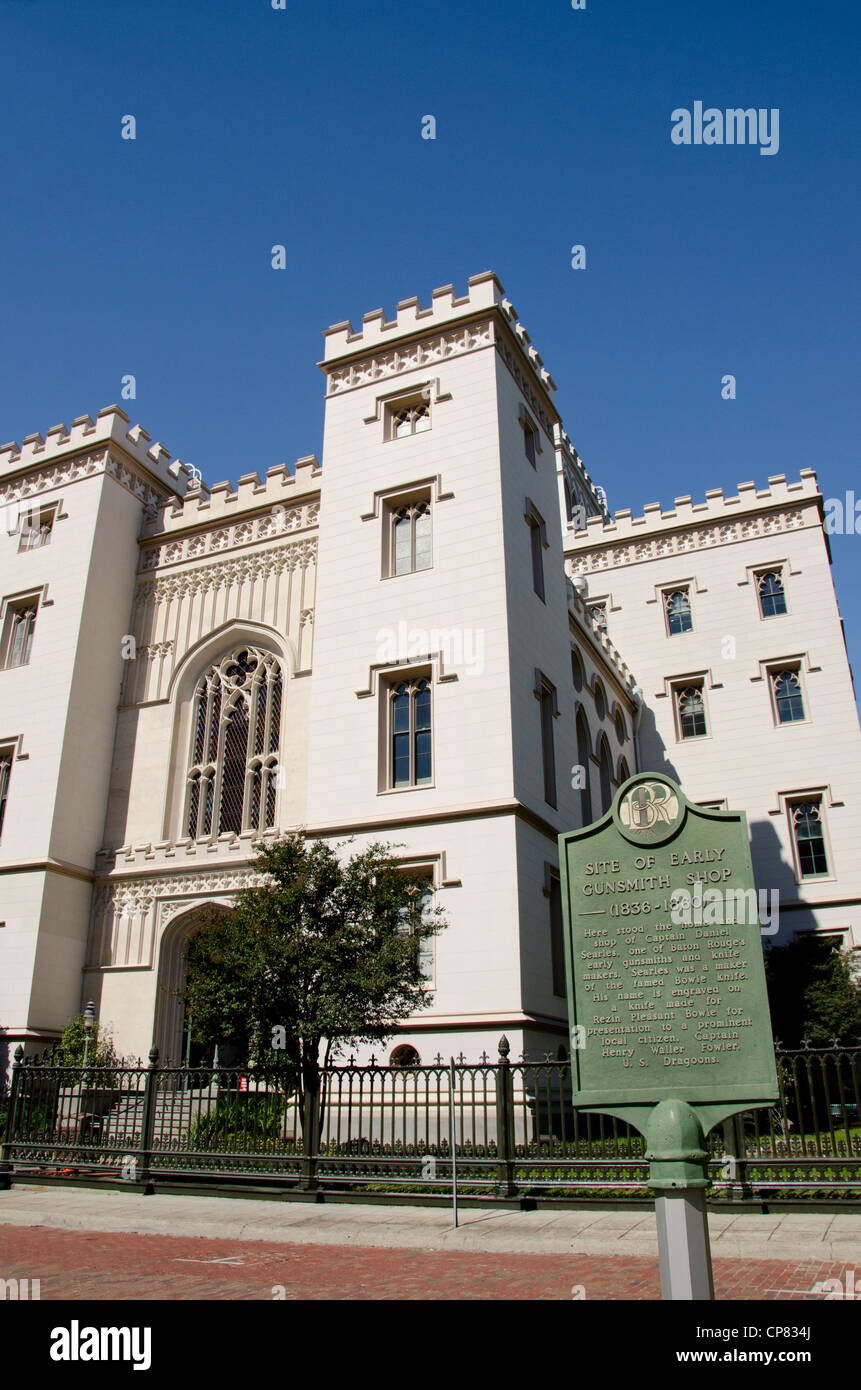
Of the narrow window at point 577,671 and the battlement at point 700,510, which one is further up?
the battlement at point 700,510

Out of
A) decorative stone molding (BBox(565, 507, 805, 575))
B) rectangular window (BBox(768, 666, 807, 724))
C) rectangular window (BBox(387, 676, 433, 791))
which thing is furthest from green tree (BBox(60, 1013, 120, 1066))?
decorative stone molding (BBox(565, 507, 805, 575))

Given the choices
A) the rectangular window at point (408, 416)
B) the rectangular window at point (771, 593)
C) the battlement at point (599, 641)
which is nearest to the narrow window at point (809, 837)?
the rectangular window at point (771, 593)

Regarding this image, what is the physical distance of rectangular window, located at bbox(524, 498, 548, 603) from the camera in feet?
76.3

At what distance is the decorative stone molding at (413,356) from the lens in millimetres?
23203

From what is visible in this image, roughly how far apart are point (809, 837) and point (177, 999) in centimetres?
1861

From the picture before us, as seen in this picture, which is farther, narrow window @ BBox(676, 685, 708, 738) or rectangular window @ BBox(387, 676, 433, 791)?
narrow window @ BBox(676, 685, 708, 738)

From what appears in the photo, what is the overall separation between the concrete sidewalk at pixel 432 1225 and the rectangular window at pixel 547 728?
11.1 metres

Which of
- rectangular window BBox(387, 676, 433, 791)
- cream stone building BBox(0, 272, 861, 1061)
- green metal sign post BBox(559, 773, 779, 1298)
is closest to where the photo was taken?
green metal sign post BBox(559, 773, 779, 1298)

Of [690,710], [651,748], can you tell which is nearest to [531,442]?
[690,710]

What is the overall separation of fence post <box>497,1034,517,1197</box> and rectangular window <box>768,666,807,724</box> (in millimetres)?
21504

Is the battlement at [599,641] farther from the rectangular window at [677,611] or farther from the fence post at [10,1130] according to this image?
the fence post at [10,1130]

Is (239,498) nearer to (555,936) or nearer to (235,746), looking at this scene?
(235,746)

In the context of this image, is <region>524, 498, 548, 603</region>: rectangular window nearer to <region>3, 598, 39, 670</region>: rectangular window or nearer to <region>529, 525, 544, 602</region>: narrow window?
<region>529, 525, 544, 602</region>: narrow window

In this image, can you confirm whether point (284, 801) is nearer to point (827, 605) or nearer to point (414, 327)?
point (414, 327)
